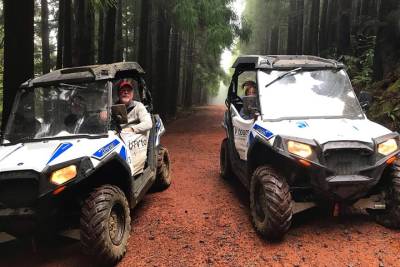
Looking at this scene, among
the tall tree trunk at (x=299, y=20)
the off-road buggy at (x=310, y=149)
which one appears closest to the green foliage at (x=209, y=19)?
the tall tree trunk at (x=299, y=20)

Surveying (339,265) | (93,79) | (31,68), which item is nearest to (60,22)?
(31,68)

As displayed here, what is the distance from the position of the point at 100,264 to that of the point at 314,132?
121 inches

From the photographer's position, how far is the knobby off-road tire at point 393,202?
16.8 feet

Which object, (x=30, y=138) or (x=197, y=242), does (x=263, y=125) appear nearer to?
(x=197, y=242)

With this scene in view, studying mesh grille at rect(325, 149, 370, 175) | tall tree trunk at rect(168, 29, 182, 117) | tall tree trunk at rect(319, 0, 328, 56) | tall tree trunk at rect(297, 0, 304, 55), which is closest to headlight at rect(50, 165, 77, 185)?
mesh grille at rect(325, 149, 370, 175)

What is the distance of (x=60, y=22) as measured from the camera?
55.0ft

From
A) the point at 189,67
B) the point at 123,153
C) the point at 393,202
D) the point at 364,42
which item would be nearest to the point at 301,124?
the point at 393,202

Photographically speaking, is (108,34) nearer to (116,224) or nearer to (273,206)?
(116,224)

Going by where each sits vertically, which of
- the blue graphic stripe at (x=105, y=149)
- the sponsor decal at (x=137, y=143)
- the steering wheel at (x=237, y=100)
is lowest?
the sponsor decal at (x=137, y=143)

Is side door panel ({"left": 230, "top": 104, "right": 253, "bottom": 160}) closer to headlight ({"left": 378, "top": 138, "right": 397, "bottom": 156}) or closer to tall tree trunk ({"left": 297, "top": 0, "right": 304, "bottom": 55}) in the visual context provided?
headlight ({"left": 378, "top": 138, "right": 397, "bottom": 156})

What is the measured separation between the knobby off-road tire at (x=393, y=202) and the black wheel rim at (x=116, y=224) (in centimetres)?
342

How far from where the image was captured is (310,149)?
498 cm

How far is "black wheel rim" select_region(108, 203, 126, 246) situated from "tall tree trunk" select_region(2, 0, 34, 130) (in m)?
3.85

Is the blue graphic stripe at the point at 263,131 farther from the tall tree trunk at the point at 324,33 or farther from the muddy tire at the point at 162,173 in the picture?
the tall tree trunk at the point at 324,33
